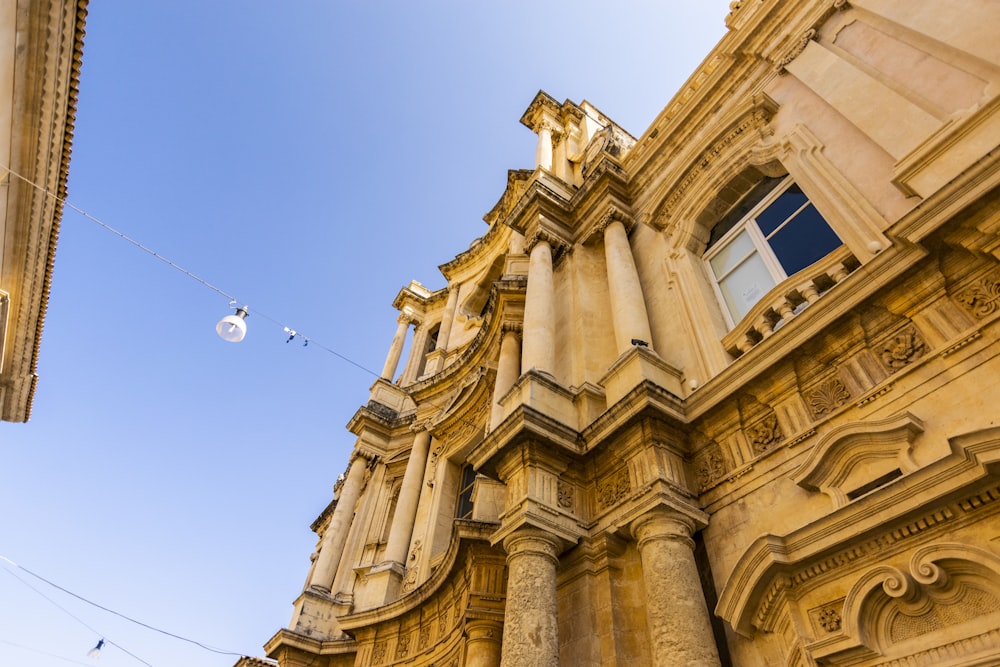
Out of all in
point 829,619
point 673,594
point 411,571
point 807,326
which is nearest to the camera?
point 829,619

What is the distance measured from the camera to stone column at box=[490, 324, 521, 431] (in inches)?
405

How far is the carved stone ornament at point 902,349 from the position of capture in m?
5.00

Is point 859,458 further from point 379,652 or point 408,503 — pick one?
point 408,503

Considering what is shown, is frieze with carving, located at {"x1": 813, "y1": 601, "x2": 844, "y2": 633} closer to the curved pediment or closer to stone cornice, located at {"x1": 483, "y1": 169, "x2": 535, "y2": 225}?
the curved pediment

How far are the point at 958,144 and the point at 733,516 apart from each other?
409 centimetres

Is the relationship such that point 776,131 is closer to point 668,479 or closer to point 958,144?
point 958,144

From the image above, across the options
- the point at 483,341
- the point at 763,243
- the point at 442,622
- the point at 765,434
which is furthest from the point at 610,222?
the point at 442,622

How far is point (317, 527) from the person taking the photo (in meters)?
22.3

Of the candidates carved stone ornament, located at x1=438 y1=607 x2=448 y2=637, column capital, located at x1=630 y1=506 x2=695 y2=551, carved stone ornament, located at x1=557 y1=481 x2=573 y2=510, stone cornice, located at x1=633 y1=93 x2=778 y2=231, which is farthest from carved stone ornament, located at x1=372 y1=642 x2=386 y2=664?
stone cornice, located at x1=633 y1=93 x2=778 y2=231

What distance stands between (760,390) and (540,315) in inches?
148

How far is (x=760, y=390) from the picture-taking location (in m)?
6.06

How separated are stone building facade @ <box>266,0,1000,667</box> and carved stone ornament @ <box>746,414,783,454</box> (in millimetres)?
35

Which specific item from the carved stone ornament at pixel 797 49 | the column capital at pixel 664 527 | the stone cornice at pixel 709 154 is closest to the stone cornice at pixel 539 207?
the stone cornice at pixel 709 154

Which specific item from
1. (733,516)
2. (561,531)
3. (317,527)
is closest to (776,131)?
(733,516)
